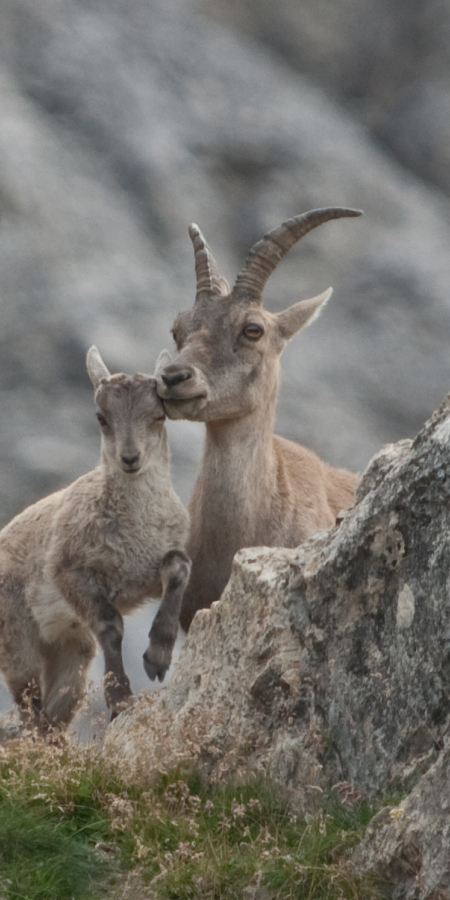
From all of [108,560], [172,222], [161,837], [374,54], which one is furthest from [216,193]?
[161,837]

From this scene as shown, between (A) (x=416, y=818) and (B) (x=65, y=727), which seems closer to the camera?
(A) (x=416, y=818)

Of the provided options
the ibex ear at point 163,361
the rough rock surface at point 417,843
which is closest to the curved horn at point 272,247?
the ibex ear at point 163,361

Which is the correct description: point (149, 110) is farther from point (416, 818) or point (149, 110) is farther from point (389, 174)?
point (416, 818)

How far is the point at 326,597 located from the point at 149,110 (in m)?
15.2

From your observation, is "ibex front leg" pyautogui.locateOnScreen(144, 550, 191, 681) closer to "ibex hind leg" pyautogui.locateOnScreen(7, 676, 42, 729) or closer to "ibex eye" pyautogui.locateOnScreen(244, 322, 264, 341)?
"ibex hind leg" pyautogui.locateOnScreen(7, 676, 42, 729)

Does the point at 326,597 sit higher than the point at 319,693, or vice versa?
the point at 326,597

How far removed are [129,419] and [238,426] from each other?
120 centimetres

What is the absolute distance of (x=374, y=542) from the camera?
5176 millimetres

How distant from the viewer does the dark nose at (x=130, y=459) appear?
735cm

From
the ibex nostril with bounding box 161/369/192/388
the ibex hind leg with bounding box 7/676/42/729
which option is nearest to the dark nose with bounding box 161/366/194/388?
the ibex nostril with bounding box 161/369/192/388

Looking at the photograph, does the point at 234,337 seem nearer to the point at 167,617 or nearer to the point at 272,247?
the point at 272,247

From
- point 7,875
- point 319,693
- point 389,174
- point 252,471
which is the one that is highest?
point 389,174

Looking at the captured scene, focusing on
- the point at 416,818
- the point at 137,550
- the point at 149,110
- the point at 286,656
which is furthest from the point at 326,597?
the point at 149,110

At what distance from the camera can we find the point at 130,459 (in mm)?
7355
